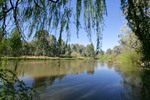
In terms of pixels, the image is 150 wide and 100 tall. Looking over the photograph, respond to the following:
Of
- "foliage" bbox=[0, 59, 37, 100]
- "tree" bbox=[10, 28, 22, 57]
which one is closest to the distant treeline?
"tree" bbox=[10, 28, 22, 57]

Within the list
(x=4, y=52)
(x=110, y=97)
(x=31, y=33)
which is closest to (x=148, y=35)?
(x=31, y=33)

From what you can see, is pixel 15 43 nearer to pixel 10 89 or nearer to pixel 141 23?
pixel 10 89

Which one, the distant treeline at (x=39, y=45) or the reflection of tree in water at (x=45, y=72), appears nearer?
the distant treeline at (x=39, y=45)

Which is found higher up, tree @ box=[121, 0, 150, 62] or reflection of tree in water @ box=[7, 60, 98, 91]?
tree @ box=[121, 0, 150, 62]

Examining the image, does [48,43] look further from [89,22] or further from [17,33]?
[89,22]

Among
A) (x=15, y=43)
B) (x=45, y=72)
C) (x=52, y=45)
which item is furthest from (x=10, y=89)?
(x=45, y=72)

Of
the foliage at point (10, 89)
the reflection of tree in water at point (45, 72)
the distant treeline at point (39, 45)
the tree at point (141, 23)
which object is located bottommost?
the reflection of tree in water at point (45, 72)

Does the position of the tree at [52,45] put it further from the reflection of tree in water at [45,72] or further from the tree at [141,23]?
the tree at [141,23]

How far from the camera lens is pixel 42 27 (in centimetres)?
79

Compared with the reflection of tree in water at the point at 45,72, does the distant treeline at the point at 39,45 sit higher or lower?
higher

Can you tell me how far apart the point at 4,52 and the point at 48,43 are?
38 centimetres

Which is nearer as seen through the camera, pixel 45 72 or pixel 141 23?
pixel 141 23

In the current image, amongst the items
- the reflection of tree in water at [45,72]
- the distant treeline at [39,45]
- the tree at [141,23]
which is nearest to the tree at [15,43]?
the distant treeline at [39,45]

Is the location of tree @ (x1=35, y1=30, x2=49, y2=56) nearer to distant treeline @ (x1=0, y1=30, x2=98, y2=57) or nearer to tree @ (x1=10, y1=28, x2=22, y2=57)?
distant treeline @ (x1=0, y1=30, x2=98, y2=57)
